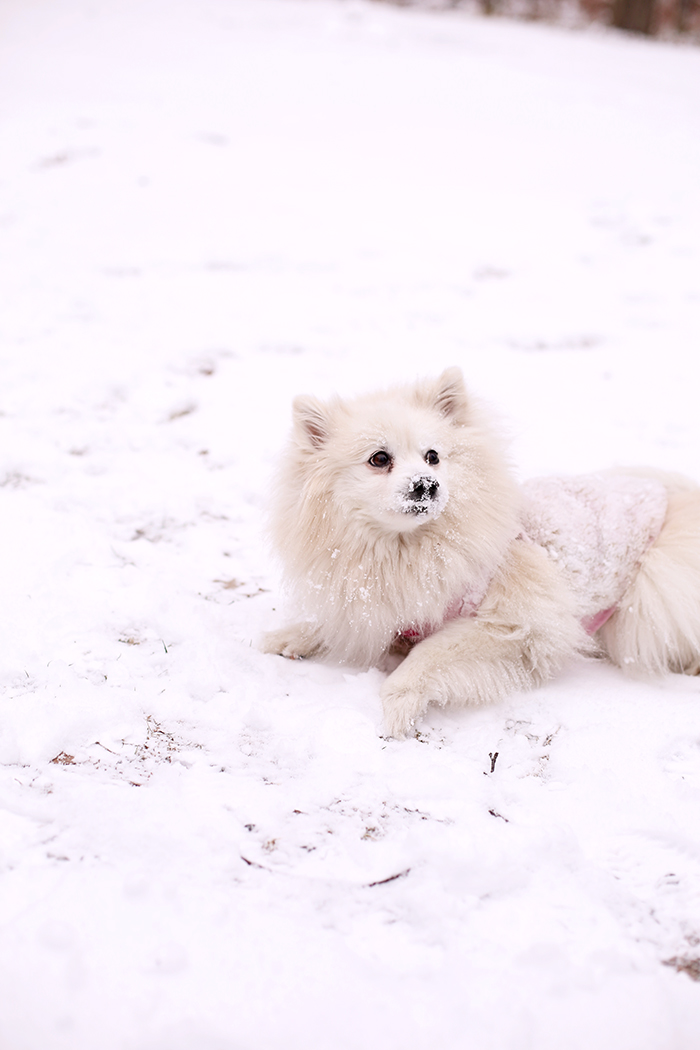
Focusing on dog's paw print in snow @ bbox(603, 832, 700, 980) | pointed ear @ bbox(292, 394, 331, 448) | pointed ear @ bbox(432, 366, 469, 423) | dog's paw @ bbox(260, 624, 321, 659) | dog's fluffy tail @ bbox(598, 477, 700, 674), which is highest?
pointed ear @ bbox(432, 366, 469, 423)

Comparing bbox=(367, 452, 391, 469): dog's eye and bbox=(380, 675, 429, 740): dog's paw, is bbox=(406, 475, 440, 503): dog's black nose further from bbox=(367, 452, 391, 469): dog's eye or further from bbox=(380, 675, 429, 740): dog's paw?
bbox=(380, 675, 429, 740): dog's paw

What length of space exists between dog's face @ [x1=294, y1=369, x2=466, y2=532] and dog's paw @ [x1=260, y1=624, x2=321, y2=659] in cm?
63

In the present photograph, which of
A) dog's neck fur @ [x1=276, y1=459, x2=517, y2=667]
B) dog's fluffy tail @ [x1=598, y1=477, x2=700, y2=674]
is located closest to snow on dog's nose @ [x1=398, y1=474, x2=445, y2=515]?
dog's neck fur @ [x1=276, y1=459, x2=517, y2=667]

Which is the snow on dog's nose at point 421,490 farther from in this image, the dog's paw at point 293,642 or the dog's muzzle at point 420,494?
the dog's paw at point 293,642

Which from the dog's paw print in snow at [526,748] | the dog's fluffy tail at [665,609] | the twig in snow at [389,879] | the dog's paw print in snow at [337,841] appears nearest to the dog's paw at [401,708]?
the dog's paw print in snow at [526,748]

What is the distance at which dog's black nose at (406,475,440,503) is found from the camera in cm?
279

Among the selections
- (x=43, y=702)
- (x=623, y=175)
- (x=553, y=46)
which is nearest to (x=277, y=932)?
(x=43, y=702)

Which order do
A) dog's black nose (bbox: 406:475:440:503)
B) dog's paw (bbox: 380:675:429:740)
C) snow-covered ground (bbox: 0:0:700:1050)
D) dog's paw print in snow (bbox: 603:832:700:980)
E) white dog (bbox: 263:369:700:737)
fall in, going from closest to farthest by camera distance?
snow-covered ground (bbox: 0:0:700:1050), dog's paw print in snow (bbox: 603:832:700:980), dog's paw (bbox: 380:675:429:740), dog's black nose (bbox: 406:475:440:503), white dog (bbox: 263:369:700:737)

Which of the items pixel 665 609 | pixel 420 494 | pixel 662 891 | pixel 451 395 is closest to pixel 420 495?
pixel 420 494

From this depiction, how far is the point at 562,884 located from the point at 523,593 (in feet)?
4.40

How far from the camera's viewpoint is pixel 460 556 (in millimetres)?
3027

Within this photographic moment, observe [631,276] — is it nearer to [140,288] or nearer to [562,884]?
[140,288]

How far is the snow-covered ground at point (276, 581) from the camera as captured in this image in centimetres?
155

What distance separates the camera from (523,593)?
3.01m
